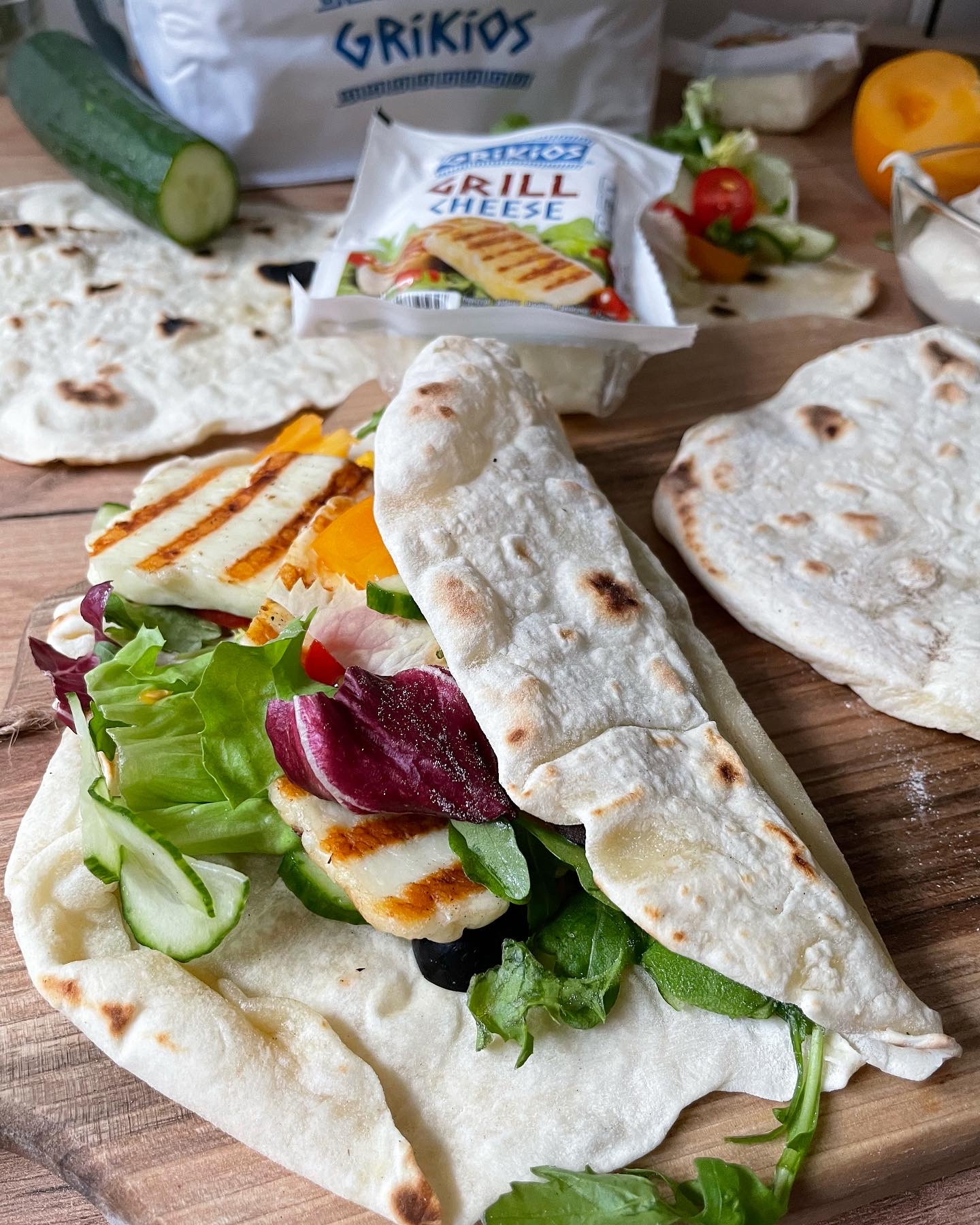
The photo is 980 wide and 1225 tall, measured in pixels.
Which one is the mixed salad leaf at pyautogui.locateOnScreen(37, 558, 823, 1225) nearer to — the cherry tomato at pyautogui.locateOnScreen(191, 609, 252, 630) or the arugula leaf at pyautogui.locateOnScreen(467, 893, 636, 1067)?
the arugula leaf at pyautogui.locateOnScreen(467, 893, 636, 1067)

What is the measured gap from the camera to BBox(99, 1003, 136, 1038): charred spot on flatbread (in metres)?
1.51

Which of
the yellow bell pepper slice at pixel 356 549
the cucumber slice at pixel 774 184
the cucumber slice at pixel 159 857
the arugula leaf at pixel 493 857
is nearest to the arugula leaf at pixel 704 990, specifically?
the arugula leaf at pixel 493 857

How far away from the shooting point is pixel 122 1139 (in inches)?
57.9

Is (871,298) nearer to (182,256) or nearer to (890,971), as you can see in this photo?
(182,256)

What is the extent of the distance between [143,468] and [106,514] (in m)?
0.43

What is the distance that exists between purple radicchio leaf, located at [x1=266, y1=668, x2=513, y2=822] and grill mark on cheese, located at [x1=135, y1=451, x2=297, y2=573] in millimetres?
549

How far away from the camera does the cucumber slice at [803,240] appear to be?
348 centimetres

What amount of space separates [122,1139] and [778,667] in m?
1.43

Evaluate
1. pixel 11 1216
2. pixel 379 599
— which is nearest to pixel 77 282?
pixel 379 599

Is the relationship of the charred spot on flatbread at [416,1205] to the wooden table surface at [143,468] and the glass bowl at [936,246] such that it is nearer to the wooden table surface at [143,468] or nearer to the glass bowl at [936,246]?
the wooden table surface at [143,468]

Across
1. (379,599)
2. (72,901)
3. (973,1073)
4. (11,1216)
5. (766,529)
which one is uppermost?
(379,599)

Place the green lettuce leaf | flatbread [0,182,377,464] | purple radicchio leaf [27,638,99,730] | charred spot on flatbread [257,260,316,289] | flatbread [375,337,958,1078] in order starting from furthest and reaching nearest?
charred spot on flatbread [257,260,316,289] < flatbread [0,182,377,464] < purple radicchio leaf [27,638,99,730] < the green lettuce leaf < flatbread [375,337,958,1078]

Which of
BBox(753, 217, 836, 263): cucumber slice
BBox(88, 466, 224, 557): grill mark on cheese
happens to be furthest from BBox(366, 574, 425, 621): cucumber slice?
BBox(753, 217, 836, 263): cucumber slice

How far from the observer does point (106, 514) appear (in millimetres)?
2365
